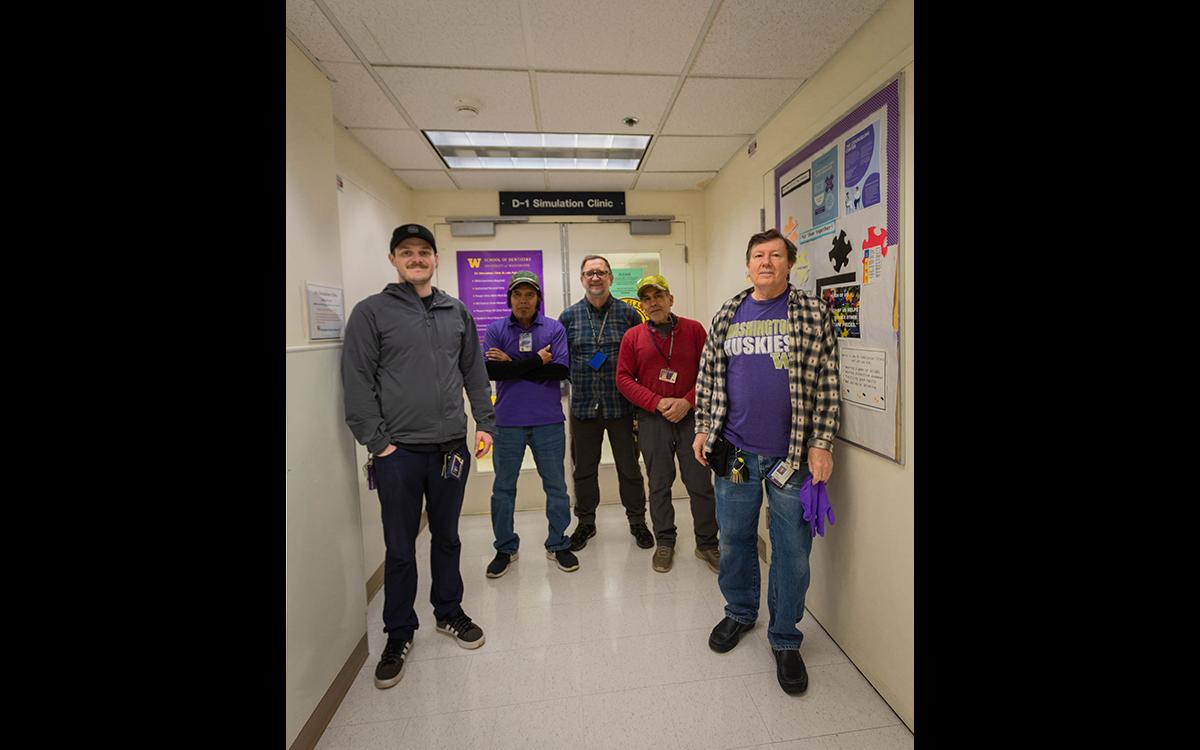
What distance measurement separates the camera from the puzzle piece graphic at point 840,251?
6.12 feet

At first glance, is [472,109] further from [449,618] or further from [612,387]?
[449,618]

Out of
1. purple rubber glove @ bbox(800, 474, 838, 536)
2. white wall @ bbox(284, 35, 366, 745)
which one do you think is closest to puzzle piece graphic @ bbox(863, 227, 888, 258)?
purple rubber glove @ bbox(800, 474, 838, 536)

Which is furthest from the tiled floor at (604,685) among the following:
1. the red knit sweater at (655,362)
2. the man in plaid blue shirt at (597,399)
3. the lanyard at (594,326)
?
the lanyard at (594,326)

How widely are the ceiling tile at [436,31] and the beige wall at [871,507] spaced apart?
132cm

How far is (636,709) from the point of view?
1.77 meters

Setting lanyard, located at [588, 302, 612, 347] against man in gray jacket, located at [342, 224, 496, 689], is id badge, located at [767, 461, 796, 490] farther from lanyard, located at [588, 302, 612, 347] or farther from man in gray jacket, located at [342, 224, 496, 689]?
lanyard, located at [588, 302, 612, 347]

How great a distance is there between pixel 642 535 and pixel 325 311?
230 centimetres

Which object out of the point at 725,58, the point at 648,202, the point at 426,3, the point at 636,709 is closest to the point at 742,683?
the point at 636,709

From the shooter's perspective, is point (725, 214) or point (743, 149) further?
point (725, 214)

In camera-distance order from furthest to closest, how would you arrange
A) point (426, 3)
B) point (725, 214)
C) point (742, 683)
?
point (725, 214)
point (742, 683)
point (426, 3)

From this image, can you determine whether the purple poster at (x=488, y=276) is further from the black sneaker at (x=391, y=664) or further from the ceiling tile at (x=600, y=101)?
the black sneaker at (x=391, y=664)

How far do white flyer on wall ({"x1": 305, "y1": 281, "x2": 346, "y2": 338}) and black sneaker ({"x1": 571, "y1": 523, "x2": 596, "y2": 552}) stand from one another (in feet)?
6.38

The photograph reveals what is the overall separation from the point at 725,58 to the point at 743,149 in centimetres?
105

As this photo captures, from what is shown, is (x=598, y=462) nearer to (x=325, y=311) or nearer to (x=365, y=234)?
(x=325, y=311)
